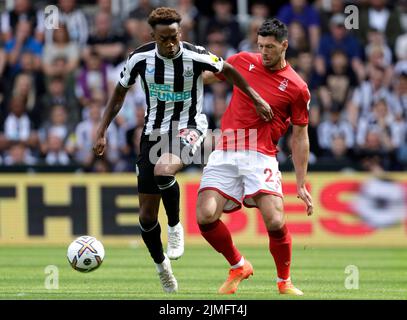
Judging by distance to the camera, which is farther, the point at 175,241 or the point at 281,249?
the point at 175,241

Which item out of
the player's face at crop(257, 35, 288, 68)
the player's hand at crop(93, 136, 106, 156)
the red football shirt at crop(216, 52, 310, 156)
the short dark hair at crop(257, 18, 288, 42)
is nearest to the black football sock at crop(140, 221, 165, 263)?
the player's hand at crop(93, 136, 106, 156)

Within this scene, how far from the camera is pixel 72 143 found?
58.1ft

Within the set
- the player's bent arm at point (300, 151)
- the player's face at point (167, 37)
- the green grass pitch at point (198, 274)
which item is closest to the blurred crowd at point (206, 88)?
the green grass pitch at point (198, 274)

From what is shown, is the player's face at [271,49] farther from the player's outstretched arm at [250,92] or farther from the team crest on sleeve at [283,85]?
the player's outstretched arm at [250,92]

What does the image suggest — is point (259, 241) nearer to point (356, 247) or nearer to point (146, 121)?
point (356, 247)

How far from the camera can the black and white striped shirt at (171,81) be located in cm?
962

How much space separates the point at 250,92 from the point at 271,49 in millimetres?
468

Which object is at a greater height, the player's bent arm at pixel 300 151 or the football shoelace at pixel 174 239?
the player's bent arm at pixel 300 151

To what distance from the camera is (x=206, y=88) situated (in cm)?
1797

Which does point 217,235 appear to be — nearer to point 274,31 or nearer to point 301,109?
point 301,109

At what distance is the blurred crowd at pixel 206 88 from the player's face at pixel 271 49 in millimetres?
7435

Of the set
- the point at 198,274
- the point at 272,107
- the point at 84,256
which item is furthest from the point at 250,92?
the point at 198,274

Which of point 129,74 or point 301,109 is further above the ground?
point 129,74
